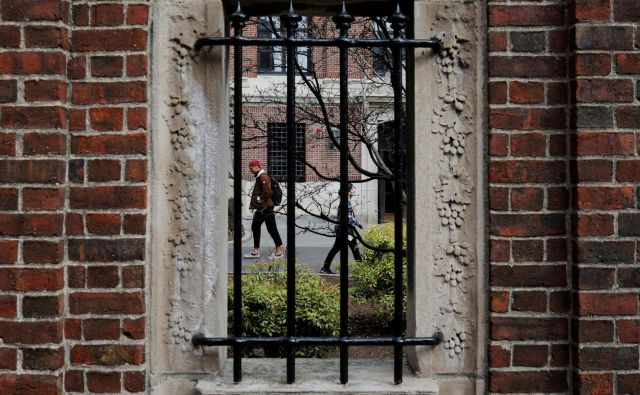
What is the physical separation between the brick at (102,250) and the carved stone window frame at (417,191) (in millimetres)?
110

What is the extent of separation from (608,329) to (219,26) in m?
1.75

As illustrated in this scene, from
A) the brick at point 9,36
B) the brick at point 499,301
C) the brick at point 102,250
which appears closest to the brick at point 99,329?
the brick at point 102,250

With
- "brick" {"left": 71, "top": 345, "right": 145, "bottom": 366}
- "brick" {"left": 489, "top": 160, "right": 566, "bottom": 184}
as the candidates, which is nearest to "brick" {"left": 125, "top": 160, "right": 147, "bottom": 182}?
"brick" {"left": 71, "top": 345, "right": 145, "bottom": 366}

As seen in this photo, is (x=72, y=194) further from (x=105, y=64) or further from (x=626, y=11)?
(x=626, y=11)

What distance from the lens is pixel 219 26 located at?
2215mm

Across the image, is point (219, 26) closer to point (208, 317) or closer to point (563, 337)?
point (208, 317)

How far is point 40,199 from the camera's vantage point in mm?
2020

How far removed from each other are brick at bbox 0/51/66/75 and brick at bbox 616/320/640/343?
2.11 meters

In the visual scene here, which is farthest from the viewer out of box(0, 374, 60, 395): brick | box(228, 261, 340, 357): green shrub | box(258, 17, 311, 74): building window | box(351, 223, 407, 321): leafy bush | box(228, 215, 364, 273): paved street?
box(228, 215, 364, 273): paved street

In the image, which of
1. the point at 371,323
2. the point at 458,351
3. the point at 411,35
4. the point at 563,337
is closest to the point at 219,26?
the point at 411,35

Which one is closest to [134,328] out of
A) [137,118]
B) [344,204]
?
[137,118]

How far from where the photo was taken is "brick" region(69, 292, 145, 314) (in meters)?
2.08

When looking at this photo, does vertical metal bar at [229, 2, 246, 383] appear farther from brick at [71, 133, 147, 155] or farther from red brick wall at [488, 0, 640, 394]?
red brick wall at [488, 0, 640, 394]

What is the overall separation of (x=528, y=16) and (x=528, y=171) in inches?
21.7
